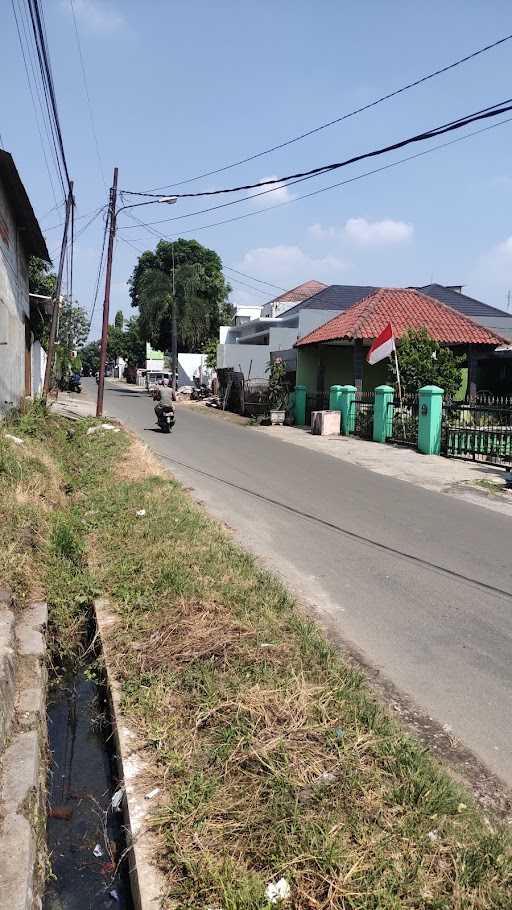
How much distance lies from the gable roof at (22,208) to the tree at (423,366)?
32.2ft

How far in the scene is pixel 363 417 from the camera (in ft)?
64.9

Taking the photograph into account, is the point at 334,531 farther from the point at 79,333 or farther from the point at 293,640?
the point at 79,333

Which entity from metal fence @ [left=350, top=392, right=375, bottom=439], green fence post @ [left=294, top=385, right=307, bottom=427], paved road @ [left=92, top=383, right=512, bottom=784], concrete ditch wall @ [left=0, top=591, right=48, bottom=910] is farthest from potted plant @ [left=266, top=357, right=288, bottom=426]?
concrete ditch wall @ [left=0, top=591, right=48, bottom=910]

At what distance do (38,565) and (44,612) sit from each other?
2.79ft

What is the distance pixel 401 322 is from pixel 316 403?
4109mm

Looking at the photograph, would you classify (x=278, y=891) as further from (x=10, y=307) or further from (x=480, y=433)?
(x=10, y=307)

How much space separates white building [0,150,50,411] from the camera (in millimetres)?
12781

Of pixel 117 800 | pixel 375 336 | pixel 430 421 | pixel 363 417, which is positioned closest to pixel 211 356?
pixel 375 336

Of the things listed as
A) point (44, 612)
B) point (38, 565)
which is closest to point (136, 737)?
point (44, 612)

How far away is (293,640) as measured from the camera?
4473 mm

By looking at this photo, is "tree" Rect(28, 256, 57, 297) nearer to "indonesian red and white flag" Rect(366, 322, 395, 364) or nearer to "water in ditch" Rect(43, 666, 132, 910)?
"indonesian red and white flag" Rect(366, 322, 395, 364)

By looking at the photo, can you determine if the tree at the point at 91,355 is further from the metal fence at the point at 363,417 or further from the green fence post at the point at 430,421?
the green fence post at the point at 430,421

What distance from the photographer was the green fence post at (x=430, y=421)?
15.6 meters

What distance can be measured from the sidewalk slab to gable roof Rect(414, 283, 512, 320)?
58.9ft
